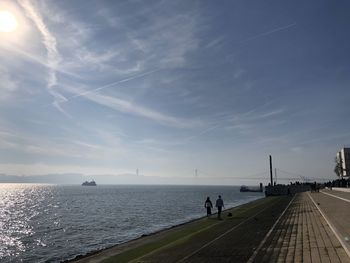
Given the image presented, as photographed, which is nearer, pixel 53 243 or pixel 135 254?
pixel 135 254

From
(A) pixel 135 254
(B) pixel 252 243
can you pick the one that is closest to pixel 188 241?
(A) pixel 135 254

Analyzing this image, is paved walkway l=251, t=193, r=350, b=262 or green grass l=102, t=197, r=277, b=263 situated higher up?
paved walkway l=251, t=193, r=350, b=262

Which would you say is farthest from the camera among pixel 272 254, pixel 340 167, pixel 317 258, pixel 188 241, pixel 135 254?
pixel 340 167

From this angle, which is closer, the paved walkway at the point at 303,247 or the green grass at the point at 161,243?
the paved walkway at the point at 303,247

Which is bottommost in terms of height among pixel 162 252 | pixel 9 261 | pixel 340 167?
pixel 9 261

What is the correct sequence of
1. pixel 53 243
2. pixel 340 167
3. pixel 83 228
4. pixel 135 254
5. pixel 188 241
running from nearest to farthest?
1. pixel 135 254
2. pixel 188 241
3. pixel 53 243
4. pixel 83 228
5. pixel 340 167

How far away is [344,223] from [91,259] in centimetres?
1218

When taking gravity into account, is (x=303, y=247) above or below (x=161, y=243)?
above

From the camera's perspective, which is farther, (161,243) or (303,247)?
(161,243)

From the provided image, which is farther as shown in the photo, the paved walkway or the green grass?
the green grass

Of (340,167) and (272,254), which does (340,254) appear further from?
(340,167)

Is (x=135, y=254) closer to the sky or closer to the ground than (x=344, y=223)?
closer to the ground

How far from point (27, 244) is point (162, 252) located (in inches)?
850

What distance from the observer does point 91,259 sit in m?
20.1
